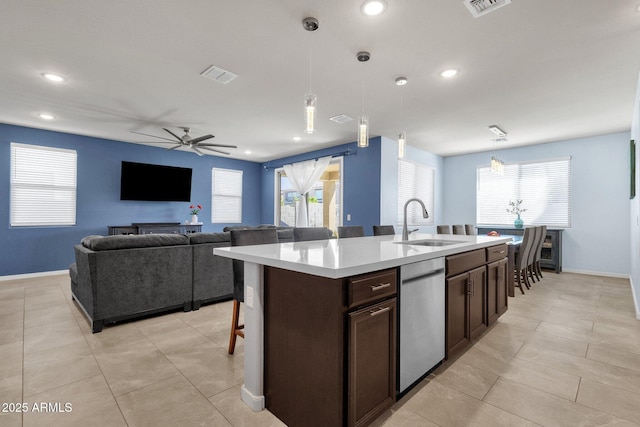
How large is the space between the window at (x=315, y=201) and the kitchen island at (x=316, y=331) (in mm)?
5911

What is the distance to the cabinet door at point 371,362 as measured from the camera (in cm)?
135

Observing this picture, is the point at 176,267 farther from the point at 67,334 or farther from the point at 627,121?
the point at 627,121

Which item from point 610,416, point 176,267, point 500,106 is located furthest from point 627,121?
point 176,267

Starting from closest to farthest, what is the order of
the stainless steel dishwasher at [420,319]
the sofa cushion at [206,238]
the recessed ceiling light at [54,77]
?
1. the stainless steel dishwasher at [420,319]
2. the recessed ceiling light at [54,77]
3. the sofa cushion at [206,238]

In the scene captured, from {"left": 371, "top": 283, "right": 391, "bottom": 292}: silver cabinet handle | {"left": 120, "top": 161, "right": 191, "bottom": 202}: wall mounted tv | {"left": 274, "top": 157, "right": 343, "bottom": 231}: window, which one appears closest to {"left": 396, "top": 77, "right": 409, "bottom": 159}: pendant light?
{"left": 371, "top": 283, "right": 391, "bottom": 292}: silver cabinet handle

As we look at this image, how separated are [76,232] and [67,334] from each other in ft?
12.2

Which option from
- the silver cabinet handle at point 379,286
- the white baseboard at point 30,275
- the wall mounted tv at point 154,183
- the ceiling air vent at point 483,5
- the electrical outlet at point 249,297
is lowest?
the white baseboard at point 30,275

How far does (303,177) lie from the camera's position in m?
7.11

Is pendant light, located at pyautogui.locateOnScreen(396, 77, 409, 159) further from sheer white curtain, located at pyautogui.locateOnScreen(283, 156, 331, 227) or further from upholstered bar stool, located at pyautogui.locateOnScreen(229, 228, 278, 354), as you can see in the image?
sheer white curtain, located at pyautogui.locateOnScreen(283, 156, 331, 227)

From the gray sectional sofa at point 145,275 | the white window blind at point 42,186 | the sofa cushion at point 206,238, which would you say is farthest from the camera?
the white window blind at point 42,186

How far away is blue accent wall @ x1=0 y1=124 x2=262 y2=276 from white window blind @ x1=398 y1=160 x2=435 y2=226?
4485 millimetres

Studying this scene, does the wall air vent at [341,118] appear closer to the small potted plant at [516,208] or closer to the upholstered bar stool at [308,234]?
the upholstered bar stool at [308,234]

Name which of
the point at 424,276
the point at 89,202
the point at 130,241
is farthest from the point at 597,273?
the point at 89,202

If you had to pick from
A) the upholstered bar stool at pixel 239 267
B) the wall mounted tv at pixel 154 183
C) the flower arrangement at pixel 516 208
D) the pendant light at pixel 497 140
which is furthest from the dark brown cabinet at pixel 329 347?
the flower arrangement at pixel 516 208
